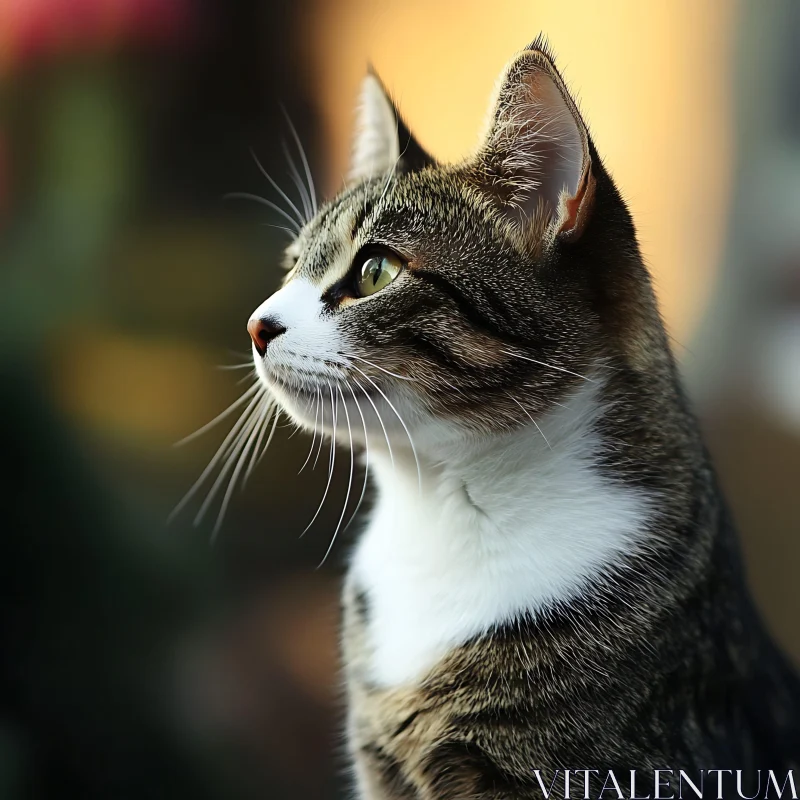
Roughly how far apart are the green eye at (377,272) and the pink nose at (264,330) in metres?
0.08

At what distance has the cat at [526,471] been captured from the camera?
0.59 m

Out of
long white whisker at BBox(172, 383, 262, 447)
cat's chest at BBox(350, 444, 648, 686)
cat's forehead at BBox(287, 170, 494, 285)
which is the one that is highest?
cat's forehead at BBox(287, 170, 494, 285)

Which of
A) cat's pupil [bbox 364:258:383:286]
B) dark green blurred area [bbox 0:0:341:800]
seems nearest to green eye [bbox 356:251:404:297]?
cat's pupil [bbox 364:258:383:286]

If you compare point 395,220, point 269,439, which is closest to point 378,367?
point 395,220

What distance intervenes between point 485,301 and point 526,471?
0.47ft

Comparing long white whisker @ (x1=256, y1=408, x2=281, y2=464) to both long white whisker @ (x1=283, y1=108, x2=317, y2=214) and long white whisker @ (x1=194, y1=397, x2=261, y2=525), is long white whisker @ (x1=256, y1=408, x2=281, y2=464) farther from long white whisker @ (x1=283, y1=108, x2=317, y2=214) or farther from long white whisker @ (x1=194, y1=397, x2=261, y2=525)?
long white whisker @ (x1=283, y1=108, x2=317, y2=214)

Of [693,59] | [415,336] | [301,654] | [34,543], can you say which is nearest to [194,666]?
[301,654]

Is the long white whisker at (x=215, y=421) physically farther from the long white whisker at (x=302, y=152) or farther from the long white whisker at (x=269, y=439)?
the long white whisker at (x=302, y=152)

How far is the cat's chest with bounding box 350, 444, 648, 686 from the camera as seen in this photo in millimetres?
615

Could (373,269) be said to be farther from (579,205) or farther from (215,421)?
(215,421)

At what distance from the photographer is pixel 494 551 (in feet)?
2.08

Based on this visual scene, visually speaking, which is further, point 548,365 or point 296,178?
point 296,178

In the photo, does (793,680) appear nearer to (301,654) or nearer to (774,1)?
(301,654)

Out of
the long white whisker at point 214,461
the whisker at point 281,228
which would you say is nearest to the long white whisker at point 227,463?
the long white whisker at point 214,461
